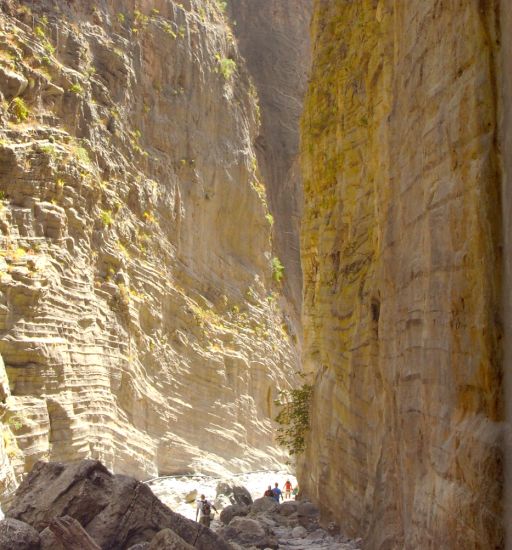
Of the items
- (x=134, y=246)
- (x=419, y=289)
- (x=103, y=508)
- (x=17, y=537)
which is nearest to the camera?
(x=419, y=289)

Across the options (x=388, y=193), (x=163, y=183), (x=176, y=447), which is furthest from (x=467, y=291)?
(x=163, y=183)

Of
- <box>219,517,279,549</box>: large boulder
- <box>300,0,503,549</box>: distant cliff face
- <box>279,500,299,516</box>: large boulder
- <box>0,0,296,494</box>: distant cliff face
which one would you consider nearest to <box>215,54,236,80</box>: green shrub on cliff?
<box>0,0,296,494</box>: distant cliff face

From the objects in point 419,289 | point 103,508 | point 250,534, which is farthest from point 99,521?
point 419,289

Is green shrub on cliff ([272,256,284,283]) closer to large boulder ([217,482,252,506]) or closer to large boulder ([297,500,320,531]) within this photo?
large boulder ([217,482,252,506])

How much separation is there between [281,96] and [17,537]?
3667 cm

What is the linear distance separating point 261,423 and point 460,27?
24672 mm

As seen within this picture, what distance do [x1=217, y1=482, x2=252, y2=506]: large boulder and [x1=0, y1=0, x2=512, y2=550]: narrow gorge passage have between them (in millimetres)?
207

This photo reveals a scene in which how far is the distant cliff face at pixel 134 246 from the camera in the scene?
1905cm

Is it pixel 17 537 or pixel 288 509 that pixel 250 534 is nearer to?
pixel 288 509

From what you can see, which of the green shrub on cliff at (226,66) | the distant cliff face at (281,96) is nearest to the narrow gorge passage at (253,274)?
the distant cliff face at (281,96)

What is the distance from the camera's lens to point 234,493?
18.3m

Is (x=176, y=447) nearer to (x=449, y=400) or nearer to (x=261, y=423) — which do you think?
(x=261, y=423)

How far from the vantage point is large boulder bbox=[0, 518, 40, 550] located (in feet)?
24.9

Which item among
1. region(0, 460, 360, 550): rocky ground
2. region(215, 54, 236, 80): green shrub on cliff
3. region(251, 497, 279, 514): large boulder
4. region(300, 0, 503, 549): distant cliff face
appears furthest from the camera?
region(215, 54, 236, 80): green shrub on cliff
